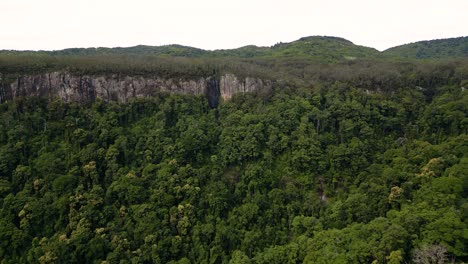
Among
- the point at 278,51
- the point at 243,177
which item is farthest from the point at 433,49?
the point at 243,177

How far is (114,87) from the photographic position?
73.7 metres

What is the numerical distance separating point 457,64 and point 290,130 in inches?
1877

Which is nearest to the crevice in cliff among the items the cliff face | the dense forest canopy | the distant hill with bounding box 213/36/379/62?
the cliff face

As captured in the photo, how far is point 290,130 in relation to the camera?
64.7 m

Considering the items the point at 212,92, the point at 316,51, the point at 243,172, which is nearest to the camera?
the point at 243,172

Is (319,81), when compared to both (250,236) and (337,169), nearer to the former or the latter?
(337,169)

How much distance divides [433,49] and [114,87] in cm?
15077

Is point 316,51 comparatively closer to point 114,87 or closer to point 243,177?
point 114,87

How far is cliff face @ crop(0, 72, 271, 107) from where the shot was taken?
68.9m

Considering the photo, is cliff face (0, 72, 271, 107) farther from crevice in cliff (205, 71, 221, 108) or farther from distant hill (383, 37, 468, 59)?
distant hill (383, 37, 468, 59)

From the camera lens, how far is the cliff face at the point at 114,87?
226ft

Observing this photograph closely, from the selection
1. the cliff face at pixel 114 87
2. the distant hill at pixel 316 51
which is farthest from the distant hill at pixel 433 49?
the cliff face at pixel 114 87

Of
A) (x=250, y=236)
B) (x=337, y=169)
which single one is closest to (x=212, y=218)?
(x=250, y=236)

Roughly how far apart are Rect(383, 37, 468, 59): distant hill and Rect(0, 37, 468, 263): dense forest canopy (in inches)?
3184
